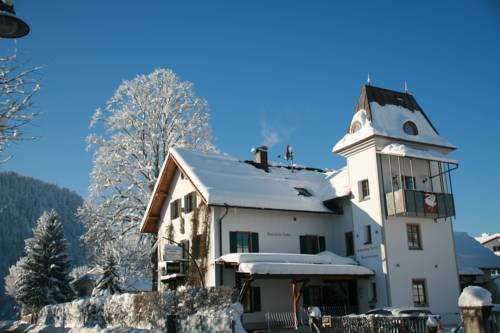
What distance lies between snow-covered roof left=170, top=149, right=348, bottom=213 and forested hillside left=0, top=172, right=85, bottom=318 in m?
84.6

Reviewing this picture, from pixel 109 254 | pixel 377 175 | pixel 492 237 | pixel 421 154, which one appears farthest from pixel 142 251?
pixel 492 237

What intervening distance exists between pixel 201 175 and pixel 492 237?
136ft

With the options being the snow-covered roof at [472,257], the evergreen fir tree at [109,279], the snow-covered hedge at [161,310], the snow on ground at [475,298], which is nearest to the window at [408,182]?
the snow-covered roof at [472,257]

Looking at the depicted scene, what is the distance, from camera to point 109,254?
33.0 m

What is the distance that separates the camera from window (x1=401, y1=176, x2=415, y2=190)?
91.6 feet

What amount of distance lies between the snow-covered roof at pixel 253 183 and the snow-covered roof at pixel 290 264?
9.36 ft

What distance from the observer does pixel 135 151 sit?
108 feet

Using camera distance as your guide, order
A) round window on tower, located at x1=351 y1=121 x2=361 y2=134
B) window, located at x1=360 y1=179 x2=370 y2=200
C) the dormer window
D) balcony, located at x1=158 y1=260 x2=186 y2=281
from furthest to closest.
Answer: the dormer window → round window on tower, located at x1=351 y1=121 x2=361 y2=134 → window, located at x1=360 y1=179 x2=370 y2=200 → balcony, located at x1=158 y1=260 x2=186 y2=281

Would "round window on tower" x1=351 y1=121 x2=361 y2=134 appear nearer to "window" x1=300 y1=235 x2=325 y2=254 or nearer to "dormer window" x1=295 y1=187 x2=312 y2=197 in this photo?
"dormer window" x1=295 y1=187 x2=312 y2=197

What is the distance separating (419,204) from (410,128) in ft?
15.6

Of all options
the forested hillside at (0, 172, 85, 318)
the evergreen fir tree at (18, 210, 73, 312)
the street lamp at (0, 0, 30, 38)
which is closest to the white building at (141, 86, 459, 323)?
the evergreen fir tree at (18, 210, 73, 312)

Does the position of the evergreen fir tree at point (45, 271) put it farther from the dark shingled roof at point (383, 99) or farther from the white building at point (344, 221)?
the dark shingled roof at point (383, 99)

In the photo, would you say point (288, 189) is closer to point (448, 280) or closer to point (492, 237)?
point (448, 280)

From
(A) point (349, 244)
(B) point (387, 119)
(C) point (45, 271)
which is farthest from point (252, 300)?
(C) point (45, 271)
